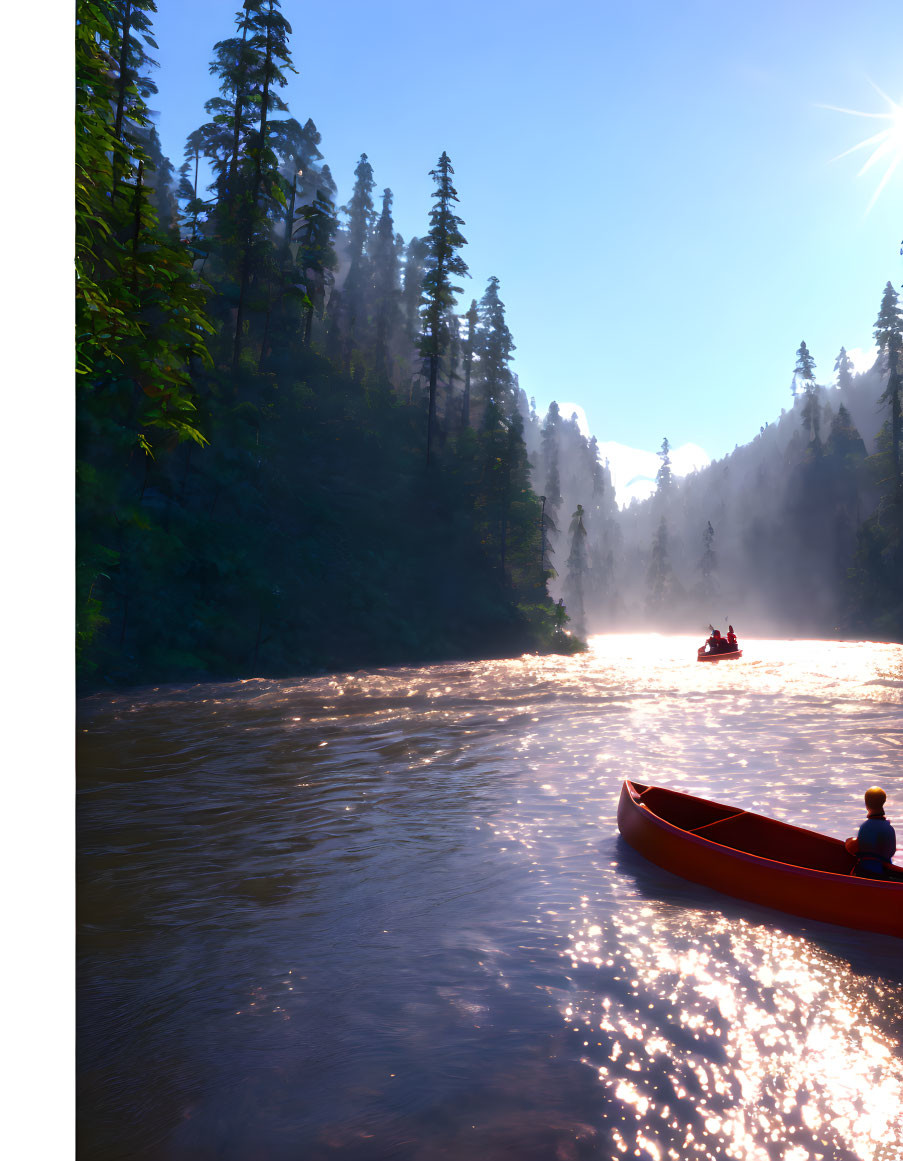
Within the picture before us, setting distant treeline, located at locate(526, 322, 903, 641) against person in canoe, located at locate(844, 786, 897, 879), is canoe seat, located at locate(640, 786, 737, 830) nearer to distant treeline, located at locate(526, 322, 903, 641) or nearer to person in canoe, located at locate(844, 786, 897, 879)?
person in canoe, located at locate(844, 786, 897, 879)

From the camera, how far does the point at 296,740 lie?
15633 millimetres

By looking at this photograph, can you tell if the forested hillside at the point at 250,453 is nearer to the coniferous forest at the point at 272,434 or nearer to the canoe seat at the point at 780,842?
the coniferous forest at the point at 272,434

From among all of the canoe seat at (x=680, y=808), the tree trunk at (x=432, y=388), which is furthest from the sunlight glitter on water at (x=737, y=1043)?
the tree trunk at (x=432, y=388)

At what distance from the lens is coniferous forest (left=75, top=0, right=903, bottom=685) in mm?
9867

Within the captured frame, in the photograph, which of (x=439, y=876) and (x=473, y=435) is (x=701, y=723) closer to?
(x=439, y=876)

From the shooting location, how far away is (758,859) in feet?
24.1

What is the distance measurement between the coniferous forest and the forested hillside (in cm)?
10

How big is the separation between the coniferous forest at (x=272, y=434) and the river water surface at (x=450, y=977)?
6.11m

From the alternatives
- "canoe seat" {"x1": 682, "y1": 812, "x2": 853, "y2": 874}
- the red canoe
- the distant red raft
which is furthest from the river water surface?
the distant red raft

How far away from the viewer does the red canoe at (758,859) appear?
662 centimetres

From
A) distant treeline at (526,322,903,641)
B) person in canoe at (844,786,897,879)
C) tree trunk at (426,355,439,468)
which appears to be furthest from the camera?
distant treeline at (526,322,903,641)
